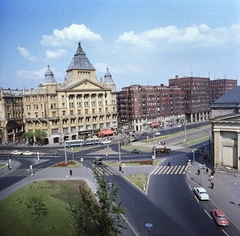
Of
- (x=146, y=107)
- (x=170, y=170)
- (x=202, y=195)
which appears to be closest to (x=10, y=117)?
(x=146, y=107)

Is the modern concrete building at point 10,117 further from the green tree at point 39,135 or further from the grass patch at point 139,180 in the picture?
the grass patch at point 139,180

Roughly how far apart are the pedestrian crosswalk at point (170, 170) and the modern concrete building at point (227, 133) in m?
7.29

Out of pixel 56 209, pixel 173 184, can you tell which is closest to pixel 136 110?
pixel 173 184

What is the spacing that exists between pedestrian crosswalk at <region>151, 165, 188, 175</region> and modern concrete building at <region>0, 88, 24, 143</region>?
69.5 metres

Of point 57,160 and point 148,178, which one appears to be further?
point 57,160

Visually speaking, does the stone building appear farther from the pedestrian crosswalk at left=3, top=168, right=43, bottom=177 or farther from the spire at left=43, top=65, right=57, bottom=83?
the pedestrian crosswalk at left=3, top=168, right=43, bottom=177

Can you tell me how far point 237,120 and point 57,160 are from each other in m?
48.5

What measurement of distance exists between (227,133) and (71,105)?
224ft

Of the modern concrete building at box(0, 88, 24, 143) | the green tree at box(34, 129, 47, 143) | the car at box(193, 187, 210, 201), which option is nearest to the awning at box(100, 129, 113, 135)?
the green tree at box(34, 129, 47, 143)

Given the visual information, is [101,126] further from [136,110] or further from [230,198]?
[230,198]

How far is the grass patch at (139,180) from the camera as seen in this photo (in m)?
48.8

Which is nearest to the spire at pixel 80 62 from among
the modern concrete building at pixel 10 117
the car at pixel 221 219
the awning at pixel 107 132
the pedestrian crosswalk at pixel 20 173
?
the modern concrete building at pixel 10 117

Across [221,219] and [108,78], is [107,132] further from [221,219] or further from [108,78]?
[221,219]

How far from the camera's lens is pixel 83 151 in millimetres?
86812
